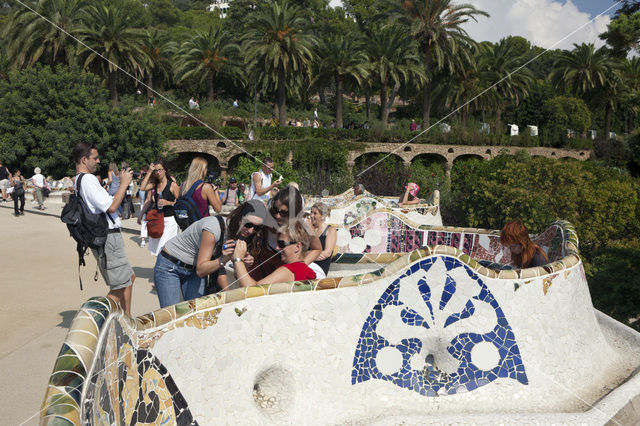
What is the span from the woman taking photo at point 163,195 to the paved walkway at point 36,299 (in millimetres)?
907

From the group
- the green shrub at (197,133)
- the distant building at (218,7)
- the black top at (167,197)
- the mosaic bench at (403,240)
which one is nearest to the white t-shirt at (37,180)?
the black top at (167,197)

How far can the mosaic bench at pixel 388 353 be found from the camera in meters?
2.45

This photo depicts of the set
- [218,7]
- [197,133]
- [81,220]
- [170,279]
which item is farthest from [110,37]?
[218,7]

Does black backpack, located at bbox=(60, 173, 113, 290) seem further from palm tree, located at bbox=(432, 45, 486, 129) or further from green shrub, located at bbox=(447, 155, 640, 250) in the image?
palm tree, located at bbox=(432, 45, 486, 129)

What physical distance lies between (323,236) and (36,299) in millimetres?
3611

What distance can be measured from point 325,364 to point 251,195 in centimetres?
432

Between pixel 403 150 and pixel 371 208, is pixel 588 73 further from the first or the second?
pixel 371 208

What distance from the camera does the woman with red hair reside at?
3908 mm

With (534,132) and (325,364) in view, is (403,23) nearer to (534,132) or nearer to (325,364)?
(534,132)

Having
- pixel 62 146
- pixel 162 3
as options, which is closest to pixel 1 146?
pixel 62 146

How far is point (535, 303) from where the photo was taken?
3270 mm

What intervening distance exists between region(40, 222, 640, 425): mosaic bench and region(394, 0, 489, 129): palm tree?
92.1 ft

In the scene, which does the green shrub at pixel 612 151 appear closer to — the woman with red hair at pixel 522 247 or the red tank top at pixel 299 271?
the woman with red hair at pixel 522 247

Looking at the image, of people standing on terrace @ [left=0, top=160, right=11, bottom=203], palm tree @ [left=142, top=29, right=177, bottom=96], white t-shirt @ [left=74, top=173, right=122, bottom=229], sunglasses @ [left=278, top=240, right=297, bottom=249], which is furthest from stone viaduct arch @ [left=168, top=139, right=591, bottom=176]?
sunglasses @ [left=278, top=240, right=297, bottom=249]
